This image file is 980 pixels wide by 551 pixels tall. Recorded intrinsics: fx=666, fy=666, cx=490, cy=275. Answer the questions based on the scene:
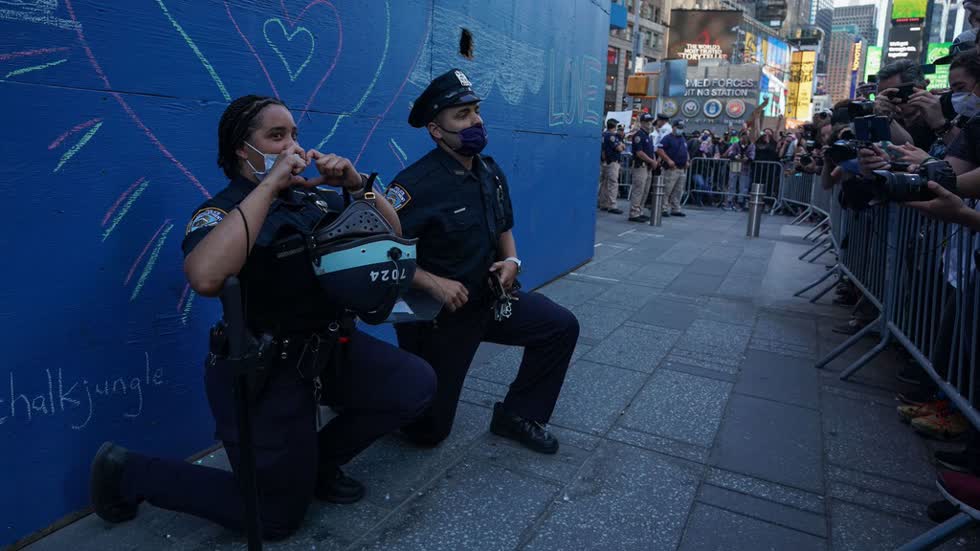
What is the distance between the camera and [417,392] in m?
2.63

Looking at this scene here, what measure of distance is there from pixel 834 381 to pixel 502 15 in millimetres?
3604

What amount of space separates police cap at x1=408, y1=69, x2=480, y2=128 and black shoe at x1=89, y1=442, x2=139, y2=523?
1802 millimetres

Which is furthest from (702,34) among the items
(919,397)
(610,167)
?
(919,397)

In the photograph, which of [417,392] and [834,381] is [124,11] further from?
[834,381]

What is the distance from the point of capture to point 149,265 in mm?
2625

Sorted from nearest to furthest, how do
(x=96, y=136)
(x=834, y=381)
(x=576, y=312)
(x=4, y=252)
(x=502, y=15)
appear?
(x=4, y=252) < (x=96, y=136) < (x=834, y=381) < (x=502, y=15) < (x=576, y=312)

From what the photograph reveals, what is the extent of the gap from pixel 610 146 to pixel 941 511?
11.3 meters

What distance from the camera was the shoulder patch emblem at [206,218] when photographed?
6.83 feet

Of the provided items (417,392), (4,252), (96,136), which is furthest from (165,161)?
(417,392)

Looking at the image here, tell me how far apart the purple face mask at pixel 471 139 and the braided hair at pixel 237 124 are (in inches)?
35.1

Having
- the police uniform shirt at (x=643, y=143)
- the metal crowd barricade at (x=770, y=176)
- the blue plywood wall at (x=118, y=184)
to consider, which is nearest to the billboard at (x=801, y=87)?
the metal crowd barricade at (x=770, y=176)

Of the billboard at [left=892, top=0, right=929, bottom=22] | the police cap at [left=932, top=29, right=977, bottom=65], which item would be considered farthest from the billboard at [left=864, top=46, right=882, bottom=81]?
the police cap at [left=932, top=29, right=977, bottom=65]

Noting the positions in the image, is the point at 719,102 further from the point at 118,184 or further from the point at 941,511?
the point at 118,184

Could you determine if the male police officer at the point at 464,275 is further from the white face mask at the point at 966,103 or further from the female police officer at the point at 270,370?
the white face mask at the point at 966,103
